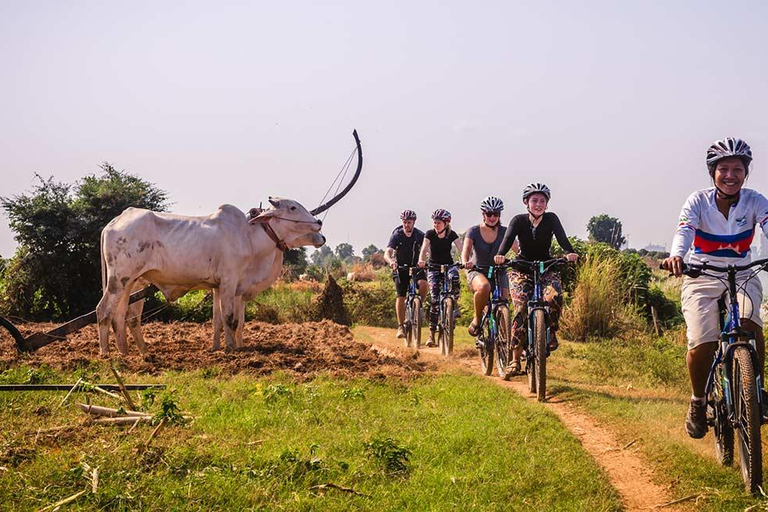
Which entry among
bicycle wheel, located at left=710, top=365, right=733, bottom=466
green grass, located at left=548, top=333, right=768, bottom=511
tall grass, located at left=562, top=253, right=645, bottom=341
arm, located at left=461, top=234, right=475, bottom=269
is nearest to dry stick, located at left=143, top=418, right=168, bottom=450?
green grass, located at left=548, top=333, right=768, bottom=511

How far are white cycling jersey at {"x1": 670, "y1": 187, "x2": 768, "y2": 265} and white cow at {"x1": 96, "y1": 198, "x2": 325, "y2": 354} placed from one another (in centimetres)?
730

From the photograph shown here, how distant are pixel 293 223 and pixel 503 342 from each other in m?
4.19

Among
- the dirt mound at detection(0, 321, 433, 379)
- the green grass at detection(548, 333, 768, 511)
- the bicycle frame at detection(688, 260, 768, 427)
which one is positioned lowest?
the green grass at detection(548, 333, 768, 511)

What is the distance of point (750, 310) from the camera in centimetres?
593

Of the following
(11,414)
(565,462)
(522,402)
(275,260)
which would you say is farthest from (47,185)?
(565,462)

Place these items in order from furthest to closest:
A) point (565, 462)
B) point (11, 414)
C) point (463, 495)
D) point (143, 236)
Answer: point (143, 236), point (11, 414), point (565, 462), point (463, 495)

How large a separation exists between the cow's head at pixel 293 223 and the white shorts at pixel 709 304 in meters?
7.20

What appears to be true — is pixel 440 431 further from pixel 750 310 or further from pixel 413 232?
pixel 413 232

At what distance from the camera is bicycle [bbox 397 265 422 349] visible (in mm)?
14180

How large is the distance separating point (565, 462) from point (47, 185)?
53.9 feet

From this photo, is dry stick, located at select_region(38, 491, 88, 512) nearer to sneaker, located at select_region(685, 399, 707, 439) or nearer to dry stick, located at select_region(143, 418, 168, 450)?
dry stick, located at select_region(143, 418, 168, 450)

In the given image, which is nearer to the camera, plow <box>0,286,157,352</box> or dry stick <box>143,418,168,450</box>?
dry stick <box>143,418,168,450</box>

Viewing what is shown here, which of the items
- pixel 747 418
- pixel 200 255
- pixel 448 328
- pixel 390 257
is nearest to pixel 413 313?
pixel 390 257

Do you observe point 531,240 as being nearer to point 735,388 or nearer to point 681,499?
point 735,388
